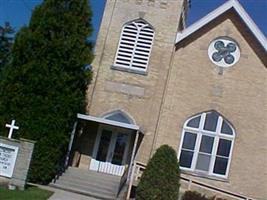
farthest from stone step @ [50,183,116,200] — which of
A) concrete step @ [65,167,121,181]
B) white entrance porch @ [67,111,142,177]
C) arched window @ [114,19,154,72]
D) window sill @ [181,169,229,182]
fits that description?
arched window @ [114,19,154,72]

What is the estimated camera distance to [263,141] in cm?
2333

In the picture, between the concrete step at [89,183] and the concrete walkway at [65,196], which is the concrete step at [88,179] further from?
the concrete walkway at [65,196]

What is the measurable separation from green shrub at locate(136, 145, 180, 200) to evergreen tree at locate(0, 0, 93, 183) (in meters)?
3.90

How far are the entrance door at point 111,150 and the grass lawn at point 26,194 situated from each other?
615 cm

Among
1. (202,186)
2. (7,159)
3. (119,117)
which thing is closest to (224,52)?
(119,117)

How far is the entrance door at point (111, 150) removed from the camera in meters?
23.6

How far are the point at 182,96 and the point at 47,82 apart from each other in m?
6.75

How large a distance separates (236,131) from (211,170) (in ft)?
6.74

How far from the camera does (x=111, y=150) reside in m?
23.9

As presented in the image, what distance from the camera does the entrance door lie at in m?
23.6

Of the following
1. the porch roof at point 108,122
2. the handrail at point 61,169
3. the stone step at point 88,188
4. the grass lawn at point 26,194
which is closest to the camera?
the grass lawn at point 26,194

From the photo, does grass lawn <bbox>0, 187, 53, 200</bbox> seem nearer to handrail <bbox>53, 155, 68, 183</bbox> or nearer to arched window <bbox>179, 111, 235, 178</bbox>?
handrail <bbox>53, 155, 68, 183</bbox>

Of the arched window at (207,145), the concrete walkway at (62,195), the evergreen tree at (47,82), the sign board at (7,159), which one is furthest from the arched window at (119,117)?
the sign board at (7,159)

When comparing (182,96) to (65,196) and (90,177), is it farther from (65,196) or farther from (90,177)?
(65,196)
